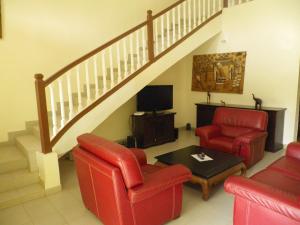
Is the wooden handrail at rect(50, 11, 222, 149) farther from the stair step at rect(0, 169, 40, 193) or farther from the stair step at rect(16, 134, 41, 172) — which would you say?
the stair step at rect(0, 169, 40, 193)

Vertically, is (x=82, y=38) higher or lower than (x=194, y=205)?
higher

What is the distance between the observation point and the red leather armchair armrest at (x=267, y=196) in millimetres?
1598

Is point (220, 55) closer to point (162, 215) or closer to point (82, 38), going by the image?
point (82, 38)

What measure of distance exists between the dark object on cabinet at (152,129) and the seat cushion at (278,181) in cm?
286

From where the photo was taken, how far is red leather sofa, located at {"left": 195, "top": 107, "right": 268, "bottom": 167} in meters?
3.68

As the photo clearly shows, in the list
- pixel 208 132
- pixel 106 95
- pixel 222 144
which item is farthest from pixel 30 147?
pixel 222 144

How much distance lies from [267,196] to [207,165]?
1.25m

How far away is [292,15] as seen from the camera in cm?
443

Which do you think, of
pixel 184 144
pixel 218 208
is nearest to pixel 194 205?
pixel 218 208

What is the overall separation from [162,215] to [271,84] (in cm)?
382

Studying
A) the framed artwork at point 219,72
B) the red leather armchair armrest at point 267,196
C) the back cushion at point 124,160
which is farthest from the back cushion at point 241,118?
the back cushion at point 124,160

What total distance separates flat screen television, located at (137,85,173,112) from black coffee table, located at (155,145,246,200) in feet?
6.44

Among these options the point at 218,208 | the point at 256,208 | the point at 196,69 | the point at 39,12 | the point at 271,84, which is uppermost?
the point at 39,12

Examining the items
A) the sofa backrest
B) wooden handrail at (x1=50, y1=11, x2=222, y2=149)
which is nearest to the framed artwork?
the sofa backrest
